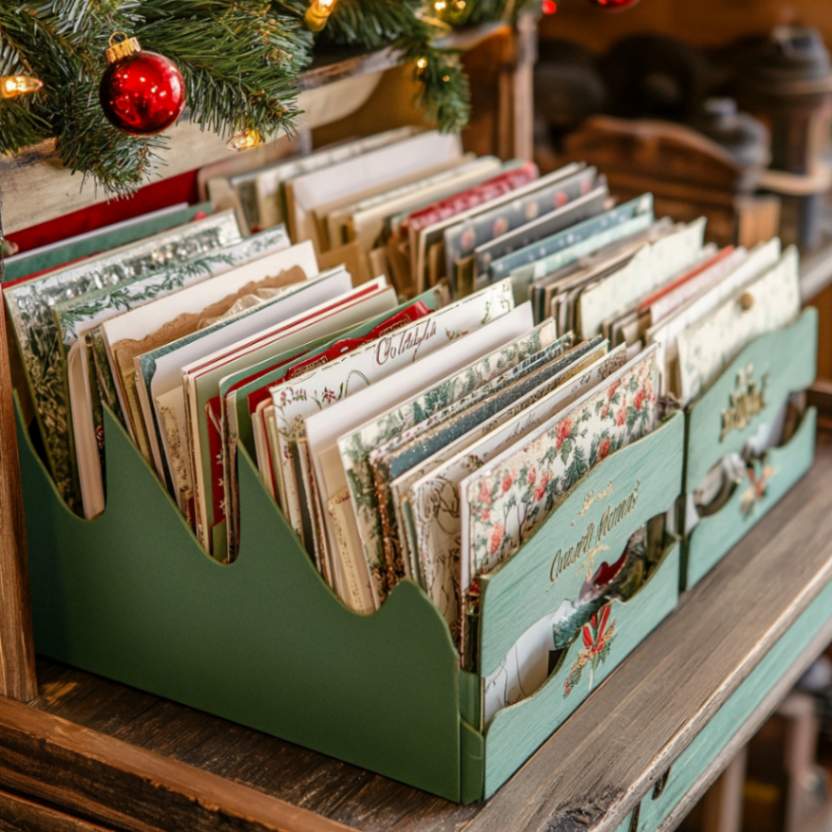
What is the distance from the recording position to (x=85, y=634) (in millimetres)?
1097

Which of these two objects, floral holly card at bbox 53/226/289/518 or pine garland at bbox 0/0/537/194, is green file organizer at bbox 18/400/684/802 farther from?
pine garland at bbox 0/0/537/194

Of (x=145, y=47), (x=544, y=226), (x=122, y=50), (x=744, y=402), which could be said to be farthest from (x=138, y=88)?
(x=744, y=402)

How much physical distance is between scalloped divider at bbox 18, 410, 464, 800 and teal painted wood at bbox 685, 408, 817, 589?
375 millimetres

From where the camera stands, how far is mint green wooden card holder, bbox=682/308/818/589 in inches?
46.4

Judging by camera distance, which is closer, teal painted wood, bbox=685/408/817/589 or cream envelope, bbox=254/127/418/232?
teal painted wood, bbox=685/408/817/589

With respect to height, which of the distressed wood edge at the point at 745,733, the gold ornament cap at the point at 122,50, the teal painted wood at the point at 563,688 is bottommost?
the distressed wood edge at the point at 745,733

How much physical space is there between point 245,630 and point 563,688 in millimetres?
250

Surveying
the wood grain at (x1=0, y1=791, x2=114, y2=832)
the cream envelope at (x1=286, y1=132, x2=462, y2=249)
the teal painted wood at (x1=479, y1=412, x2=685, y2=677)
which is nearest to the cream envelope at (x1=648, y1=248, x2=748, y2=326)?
the teal painted wood at (x1=479, y1=412, x2=685, y2=677)

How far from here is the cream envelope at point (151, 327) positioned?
0.99m

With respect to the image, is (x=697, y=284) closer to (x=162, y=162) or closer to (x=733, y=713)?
(x=733, y=713)

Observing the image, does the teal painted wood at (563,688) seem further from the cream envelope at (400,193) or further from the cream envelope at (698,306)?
the cream envelope at (400,193)

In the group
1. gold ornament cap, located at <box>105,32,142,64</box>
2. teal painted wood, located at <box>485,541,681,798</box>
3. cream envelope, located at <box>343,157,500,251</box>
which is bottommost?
teal painted wood, located at <box>485,541,681,798</box>

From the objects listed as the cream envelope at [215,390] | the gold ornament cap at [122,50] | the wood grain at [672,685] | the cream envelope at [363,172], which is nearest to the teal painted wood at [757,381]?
the wood grain at [672,685]

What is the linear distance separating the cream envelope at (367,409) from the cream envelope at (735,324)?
21 centimetres
